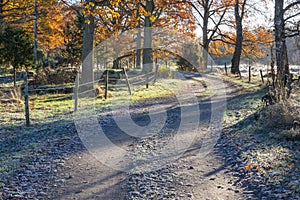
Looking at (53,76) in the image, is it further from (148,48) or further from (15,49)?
(148,48)

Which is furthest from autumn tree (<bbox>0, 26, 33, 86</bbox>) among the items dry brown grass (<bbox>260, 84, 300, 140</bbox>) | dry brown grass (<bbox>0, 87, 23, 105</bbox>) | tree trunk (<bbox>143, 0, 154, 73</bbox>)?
dry brown grass (<bbox>260, 84, 300, 140</bbox>)

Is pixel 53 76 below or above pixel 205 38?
below

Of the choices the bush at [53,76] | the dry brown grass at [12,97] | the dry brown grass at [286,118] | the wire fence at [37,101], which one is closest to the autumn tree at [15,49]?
the bush at [53,76]

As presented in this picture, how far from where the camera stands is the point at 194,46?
36594 mm

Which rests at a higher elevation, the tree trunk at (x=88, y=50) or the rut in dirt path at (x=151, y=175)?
the tree trunk at (x=88, y=50)

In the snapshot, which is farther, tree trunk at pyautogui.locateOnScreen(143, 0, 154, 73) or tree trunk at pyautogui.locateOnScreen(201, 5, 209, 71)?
tree trunk at pyautogui.locateOnScreen(201, 5, 209, 71)

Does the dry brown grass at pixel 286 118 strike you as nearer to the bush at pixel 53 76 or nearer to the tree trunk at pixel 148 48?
the bush at pixel 53 76

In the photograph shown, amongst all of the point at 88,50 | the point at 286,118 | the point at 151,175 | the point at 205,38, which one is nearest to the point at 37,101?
the point at 88,50

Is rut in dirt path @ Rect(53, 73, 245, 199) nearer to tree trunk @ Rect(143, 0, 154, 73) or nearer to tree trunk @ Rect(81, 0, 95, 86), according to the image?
tree trunk @ Rect(81, 0, 95, 86)

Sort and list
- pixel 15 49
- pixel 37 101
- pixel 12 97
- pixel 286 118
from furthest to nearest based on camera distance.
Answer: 1. pixel 15 49
2. pixel 37 101
3. pixel 12 97
4. pixel 286 118

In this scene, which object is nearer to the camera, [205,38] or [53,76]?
[53,76]

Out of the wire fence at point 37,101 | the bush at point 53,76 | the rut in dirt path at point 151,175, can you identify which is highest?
the bush at point 53,76

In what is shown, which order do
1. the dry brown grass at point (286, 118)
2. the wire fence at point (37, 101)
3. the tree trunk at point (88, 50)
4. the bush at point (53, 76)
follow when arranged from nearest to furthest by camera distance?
the dry brown grass at point (286, 118) < the wire fence at point (37, 101) < the tree trunk at point (88, 50) < the bush at point (53, 76)

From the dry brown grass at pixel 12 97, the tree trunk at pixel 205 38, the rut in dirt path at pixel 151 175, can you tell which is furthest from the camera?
the tree trunk at pixel 205 38
